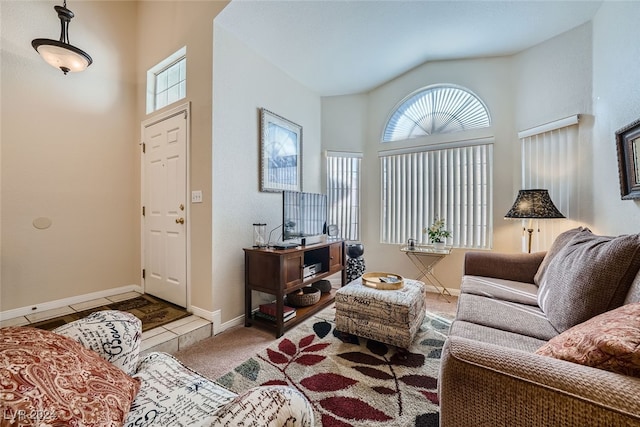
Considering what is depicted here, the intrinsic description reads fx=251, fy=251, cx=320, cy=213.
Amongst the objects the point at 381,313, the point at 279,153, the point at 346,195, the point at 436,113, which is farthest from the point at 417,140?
the point at 381,313

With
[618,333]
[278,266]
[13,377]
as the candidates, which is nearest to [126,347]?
[13,377]

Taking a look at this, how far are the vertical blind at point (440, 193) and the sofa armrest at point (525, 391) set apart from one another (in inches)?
110

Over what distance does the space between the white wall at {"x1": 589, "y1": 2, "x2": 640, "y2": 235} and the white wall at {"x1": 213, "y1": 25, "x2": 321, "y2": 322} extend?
9.71 ft

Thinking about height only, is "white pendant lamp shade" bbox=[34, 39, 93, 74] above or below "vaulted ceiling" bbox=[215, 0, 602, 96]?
below

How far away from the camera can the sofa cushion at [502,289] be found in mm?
1716

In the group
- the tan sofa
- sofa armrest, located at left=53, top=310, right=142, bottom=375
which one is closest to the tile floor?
sofa armrest, located at left=53, top=310, right=142, bottom=375

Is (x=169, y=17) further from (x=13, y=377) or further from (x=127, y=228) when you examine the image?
(x=13, y=377)

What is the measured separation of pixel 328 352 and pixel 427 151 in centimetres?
283

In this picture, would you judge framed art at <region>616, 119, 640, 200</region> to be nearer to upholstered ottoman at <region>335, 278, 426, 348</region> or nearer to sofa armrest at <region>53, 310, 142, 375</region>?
upholstered ottoman at <region>335, 278, 426, 348</region>

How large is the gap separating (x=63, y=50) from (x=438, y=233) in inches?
158

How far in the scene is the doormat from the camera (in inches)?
84.9

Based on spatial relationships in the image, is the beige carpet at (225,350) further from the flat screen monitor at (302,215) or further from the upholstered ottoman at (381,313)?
the flat screen monitor at (302,215)

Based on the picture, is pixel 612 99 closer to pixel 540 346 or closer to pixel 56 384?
pixel 540 346

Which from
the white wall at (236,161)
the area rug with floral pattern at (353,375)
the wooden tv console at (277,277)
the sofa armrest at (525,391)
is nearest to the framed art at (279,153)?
the white wall at (236,161)
